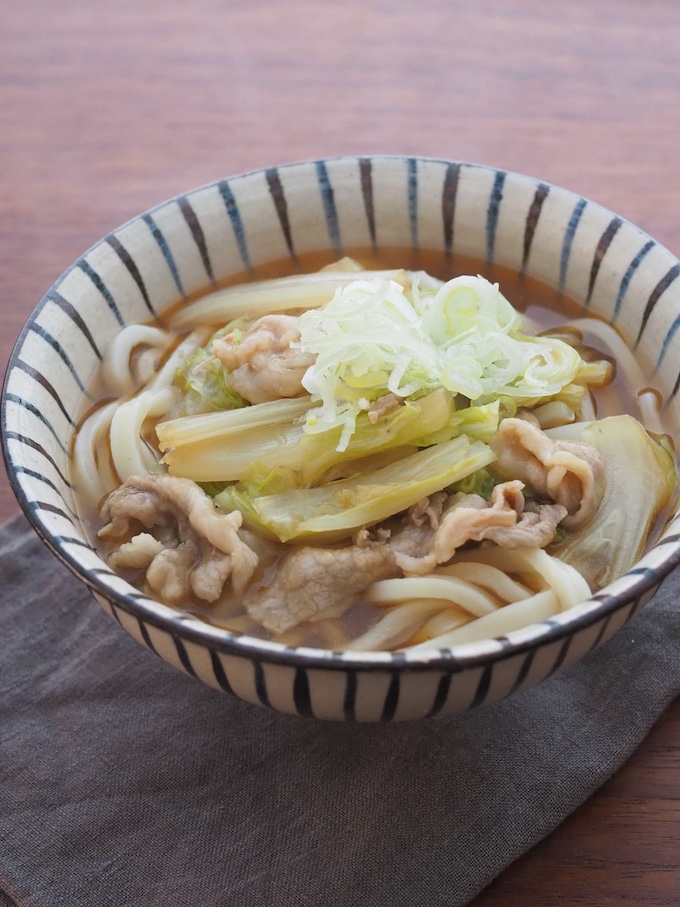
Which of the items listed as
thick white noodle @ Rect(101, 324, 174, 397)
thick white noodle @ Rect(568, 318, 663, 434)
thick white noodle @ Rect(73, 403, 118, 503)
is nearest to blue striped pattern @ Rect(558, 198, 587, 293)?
thick white noodle @ Rect(568, 318, 663, 434)

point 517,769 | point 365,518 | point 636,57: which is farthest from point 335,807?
point 636,57

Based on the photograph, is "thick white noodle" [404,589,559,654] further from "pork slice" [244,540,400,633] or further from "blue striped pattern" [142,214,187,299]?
"blue striped pattern" [142,214,187,299]

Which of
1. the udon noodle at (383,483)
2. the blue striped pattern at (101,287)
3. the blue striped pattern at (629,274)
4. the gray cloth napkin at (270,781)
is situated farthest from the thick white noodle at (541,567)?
the blue striped pattern at (101,287)

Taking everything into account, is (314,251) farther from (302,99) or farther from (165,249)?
(302,99)

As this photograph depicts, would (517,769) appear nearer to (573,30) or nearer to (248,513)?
(248,513)

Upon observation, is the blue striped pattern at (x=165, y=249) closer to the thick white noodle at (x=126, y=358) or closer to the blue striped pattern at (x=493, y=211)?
the thick white noodle at (x=126, y=358)

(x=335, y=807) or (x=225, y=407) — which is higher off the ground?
(x=225, y=407)

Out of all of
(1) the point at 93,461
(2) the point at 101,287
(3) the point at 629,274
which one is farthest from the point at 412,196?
(1) the point at 93,461
